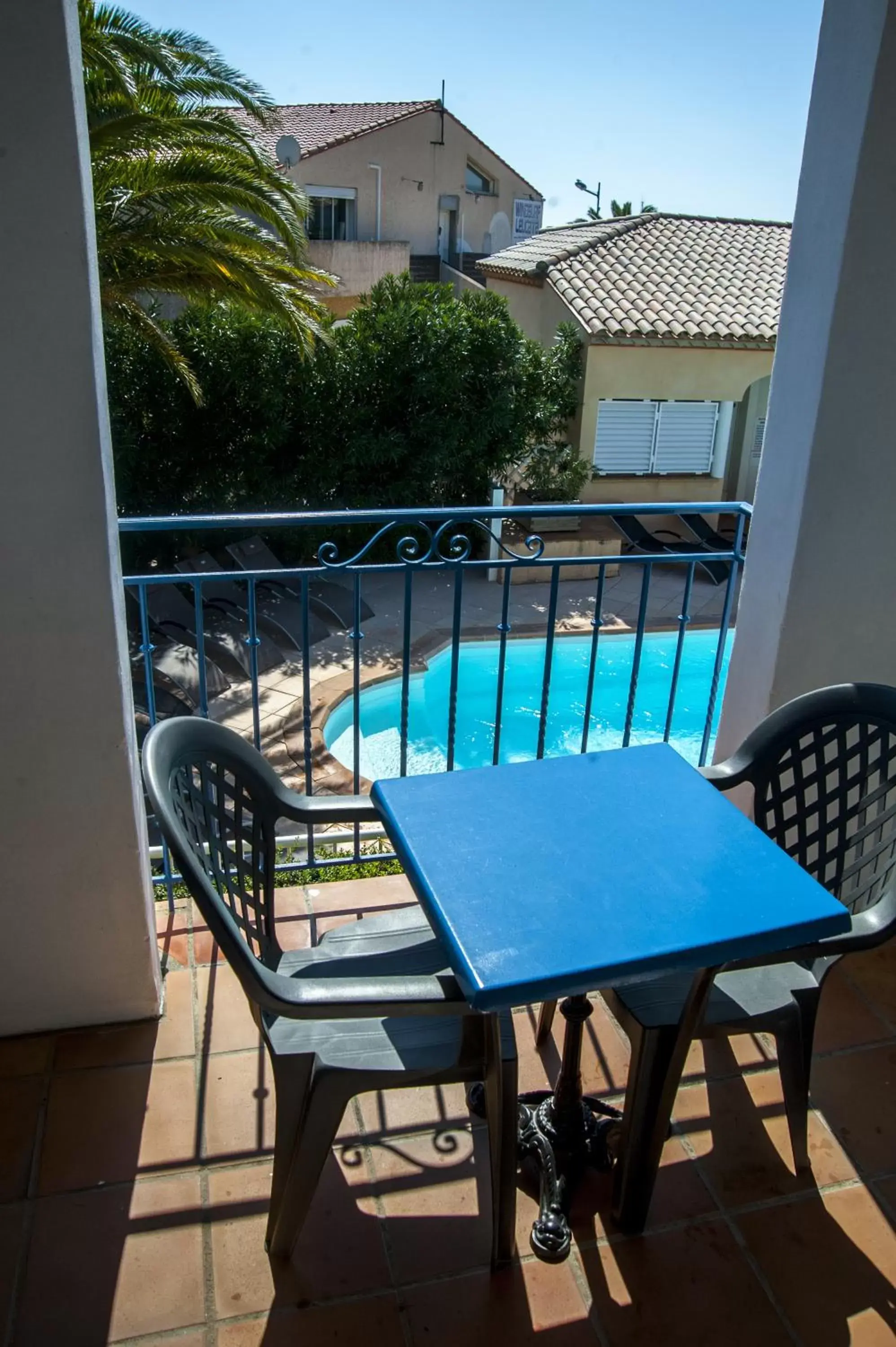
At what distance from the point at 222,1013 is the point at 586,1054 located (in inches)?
38.6

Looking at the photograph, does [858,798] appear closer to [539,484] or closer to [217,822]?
[217,822]

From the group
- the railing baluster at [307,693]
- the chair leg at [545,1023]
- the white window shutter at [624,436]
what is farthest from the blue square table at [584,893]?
the white window shutter at [624,436]

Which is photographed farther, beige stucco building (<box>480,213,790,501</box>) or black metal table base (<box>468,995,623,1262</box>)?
beige stucco building (<box>480,213,790,501</box>)

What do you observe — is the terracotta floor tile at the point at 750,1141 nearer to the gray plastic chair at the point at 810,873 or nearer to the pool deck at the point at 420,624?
the gray plastic chair at the point at 810,873

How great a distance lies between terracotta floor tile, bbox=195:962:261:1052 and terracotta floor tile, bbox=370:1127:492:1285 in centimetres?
50

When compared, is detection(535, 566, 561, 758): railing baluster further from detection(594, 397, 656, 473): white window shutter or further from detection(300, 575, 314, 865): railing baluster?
detection(594, 397, 656, 473): white window shutter

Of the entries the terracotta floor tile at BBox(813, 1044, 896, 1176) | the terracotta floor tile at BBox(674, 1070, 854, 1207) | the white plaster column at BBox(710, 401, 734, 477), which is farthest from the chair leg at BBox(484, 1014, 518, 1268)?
the white plaster column at BBox(710, 401, 734, 477)

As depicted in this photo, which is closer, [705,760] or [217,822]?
[217,822]

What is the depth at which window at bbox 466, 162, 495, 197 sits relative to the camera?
27391 millimetres

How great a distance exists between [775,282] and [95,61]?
12.7 meters

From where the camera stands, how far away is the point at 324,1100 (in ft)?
5.94

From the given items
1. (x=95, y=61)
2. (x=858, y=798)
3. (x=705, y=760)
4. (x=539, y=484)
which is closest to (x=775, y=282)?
(x=539, y=484)

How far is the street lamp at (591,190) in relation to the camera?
113ft

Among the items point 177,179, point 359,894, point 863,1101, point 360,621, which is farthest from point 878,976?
point 177,179
